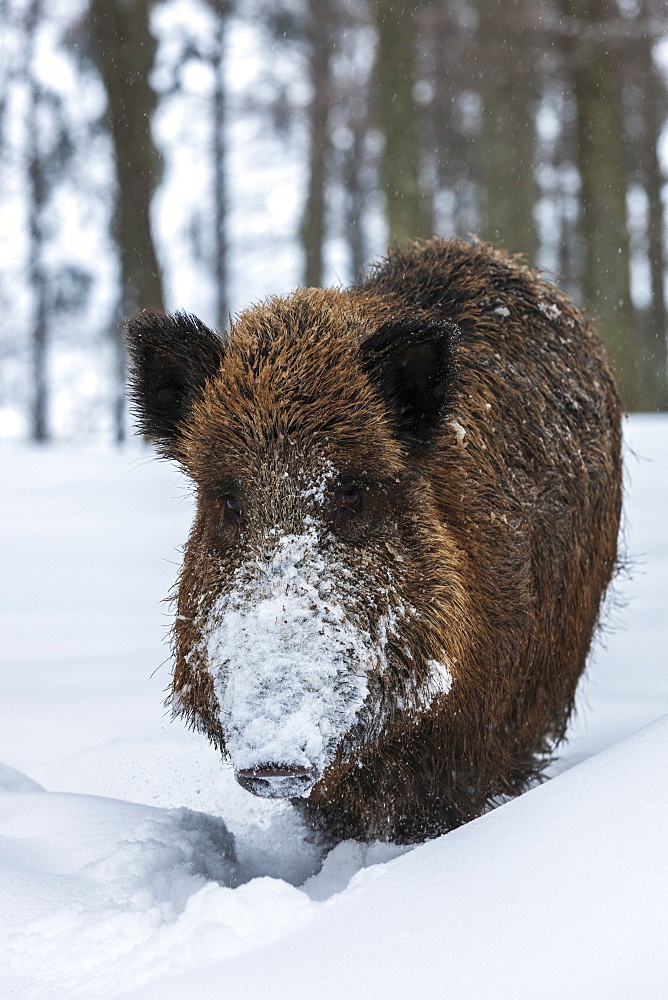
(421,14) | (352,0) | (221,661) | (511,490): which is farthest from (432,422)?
(352,0)

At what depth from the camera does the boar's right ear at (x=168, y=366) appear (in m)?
3.41

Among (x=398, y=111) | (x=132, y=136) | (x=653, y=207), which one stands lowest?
(x=132, y=136)

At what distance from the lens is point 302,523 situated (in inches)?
117

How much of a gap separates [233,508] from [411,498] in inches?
23.5

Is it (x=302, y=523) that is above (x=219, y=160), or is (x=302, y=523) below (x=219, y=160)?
below

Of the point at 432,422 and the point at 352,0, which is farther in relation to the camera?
the point at 352,0

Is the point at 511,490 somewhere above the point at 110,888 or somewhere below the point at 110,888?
above

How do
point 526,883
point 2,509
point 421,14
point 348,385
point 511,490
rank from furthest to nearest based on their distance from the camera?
point 421,14
point 2,509
point 511,490
point 348,385
point 526,883

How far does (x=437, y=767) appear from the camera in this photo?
340cm

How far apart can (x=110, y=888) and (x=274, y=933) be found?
90cm

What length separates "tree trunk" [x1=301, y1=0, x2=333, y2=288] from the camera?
15.3m

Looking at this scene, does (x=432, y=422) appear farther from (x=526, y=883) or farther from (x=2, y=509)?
(x=2, y=509)

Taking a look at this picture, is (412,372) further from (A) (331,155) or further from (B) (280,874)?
(A) (331,155)

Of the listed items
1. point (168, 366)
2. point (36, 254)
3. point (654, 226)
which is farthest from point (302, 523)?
point (36, 254)
